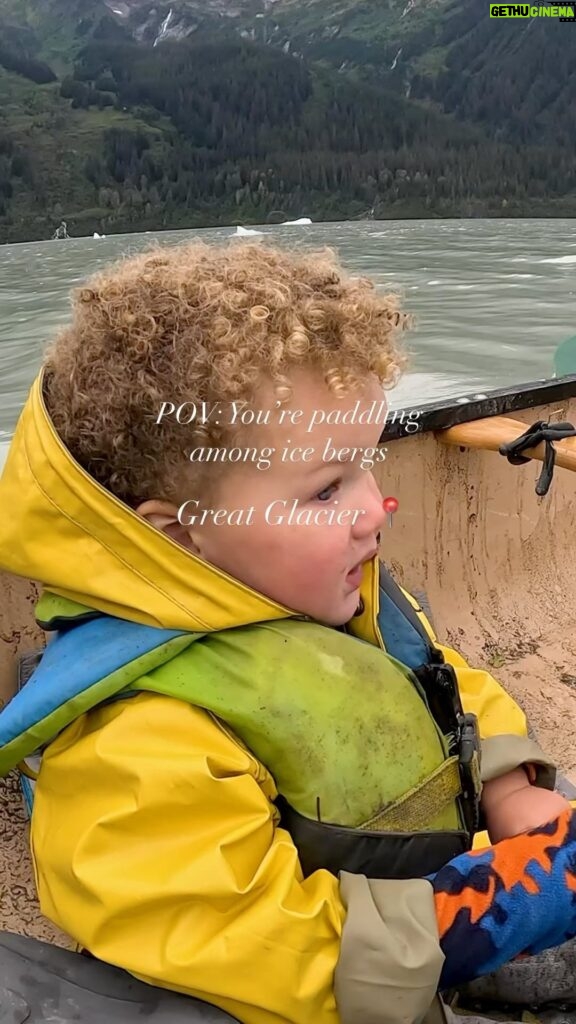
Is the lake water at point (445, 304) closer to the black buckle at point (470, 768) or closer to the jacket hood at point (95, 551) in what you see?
the jacket hood at point (95, 551)

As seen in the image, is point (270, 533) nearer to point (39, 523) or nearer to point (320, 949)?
point (39, 523)

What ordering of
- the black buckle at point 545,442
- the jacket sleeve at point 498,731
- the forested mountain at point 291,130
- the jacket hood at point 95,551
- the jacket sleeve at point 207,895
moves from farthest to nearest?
1. the forested mountain at point 291,130
2. the black buckle at point 545,442
3. the jacket sleeve at point 498,731
4. the jacket hood at point 95,551
5. the jacket sleeve at point 207,895

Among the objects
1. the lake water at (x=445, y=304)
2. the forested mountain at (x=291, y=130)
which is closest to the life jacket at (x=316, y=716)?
the lake water at (x=445, y=304)

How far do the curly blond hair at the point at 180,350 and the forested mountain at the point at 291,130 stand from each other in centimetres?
6930

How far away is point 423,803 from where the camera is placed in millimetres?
1355

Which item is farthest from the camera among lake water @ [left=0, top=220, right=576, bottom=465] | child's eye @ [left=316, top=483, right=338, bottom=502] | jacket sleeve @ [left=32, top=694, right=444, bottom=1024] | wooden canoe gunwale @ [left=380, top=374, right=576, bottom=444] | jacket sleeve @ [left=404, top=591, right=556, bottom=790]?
lake water @ [left=0, top=220, right=576, bottom=465]

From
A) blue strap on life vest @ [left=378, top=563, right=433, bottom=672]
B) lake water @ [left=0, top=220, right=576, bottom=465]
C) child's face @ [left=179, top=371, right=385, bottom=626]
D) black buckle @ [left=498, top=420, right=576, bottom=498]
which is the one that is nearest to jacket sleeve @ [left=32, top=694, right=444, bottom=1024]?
child's face @ [left=179, top=371, right=385, bottom=626]

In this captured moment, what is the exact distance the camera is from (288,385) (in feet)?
3.85

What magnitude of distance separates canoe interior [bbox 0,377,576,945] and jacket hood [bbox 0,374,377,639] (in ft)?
4.53

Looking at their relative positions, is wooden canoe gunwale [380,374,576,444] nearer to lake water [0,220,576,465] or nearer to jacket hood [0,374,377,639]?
lake water [0,220,576,465]

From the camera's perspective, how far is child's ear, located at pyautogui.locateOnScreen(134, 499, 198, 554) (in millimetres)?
1215

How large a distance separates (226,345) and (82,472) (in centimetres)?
24

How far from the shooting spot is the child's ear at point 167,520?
1.21m

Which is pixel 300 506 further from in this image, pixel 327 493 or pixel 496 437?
pixel 496 437
